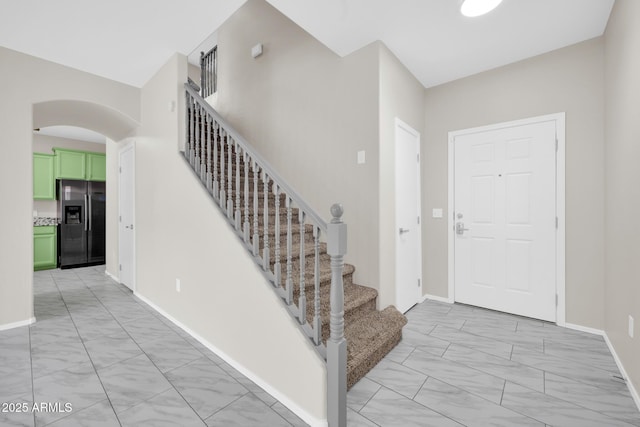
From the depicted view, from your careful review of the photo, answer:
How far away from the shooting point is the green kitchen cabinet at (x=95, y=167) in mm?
6281

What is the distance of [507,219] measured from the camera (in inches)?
126

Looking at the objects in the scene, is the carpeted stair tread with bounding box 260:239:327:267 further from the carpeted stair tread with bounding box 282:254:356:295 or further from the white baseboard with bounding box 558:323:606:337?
the white baseboard with bounding box 558:323:606:337

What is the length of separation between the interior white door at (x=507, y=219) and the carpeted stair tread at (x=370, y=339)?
4.62 feet

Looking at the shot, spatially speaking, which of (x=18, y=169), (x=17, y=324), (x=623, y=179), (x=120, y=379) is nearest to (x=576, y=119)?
(x=623, y=179)

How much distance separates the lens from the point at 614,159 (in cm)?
233

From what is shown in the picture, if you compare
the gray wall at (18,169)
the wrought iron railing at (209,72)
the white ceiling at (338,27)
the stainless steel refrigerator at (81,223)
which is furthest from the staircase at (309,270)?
the stainless steel refrigerator at (81,223)

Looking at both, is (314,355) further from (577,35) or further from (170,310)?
(577,35)

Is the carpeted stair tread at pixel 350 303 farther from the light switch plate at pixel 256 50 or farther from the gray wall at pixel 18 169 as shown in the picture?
the light switch plate at pixel 256 50

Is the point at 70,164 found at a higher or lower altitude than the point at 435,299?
higher

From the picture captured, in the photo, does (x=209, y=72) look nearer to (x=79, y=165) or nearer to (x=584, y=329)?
(x=79, y=165)

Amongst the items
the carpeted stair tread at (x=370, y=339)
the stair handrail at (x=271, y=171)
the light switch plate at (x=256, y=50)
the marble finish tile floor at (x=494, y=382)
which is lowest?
the marble finish tile floor at (x=494, y=382)

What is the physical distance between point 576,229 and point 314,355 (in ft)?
9.37

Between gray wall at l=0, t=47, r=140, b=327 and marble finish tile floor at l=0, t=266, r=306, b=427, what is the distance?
0.39 meters

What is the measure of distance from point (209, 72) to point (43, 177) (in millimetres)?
3965
